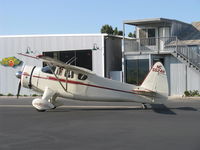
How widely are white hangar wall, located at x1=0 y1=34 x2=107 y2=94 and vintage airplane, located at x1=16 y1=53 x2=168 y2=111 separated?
14753 mm

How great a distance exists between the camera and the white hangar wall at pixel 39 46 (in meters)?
31.2

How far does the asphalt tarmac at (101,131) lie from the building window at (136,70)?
1468cm

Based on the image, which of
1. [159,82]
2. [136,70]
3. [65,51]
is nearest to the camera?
[159,82]

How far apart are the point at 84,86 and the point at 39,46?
17.7 meters

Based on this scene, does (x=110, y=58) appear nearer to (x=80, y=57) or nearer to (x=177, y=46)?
(x=80, y=57)

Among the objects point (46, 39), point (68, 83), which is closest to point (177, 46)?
point (46, 39)

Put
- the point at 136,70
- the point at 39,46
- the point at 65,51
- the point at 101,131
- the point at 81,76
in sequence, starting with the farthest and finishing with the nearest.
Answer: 1. the point at 39,46
2. the point at 65,51
3. the point at 136,70
4. the point at 81,76
5. the point at 101,131

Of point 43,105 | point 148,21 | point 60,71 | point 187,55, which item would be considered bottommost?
point 43,105

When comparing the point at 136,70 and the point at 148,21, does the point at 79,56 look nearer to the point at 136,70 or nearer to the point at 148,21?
the point at 136,70

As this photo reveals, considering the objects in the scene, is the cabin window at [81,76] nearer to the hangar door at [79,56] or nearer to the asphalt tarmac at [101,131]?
the asphalt tarmac at [101,131]

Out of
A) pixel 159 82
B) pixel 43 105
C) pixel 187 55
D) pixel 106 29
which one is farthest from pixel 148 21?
pixel 106 29

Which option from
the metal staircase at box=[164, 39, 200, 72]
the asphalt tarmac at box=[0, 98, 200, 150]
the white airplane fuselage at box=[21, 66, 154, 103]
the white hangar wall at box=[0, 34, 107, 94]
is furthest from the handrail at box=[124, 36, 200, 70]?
the asphalt tarmac at box=[0, 98, 200, 150]

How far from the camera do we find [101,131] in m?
10.6

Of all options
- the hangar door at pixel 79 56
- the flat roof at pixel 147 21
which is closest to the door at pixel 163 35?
the flat roof at pixel 147 21
